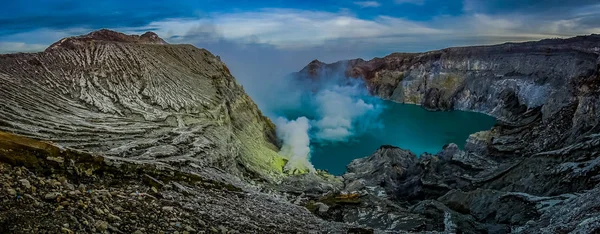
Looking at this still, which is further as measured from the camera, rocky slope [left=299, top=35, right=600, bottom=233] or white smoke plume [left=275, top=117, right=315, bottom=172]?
white smoke plume [left=275, top=117, right=315, bottom=172]


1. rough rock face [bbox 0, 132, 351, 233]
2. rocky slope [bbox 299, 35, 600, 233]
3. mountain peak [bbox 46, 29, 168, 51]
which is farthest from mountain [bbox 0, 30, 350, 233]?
rocky slope [bbox 299, 35, 600, 233]

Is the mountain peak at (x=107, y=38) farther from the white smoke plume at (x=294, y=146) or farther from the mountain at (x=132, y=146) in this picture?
the white smoke plume at (x=294, y=146)

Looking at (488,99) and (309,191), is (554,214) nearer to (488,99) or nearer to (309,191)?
(309,191)

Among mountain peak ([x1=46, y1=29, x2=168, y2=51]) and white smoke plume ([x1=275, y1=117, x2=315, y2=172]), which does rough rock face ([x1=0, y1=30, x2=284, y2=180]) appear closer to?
mountain peak ([x1=46, y1=29, x2=168, y2=51])

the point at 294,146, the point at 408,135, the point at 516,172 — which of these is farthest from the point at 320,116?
the point at 516,172

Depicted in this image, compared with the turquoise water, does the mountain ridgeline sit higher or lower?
higher

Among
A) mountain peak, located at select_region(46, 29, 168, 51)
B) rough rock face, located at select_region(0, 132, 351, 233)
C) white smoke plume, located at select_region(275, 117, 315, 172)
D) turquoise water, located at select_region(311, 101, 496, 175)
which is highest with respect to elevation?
mountain peak, located at select_region(46, 29, 168, 51)
